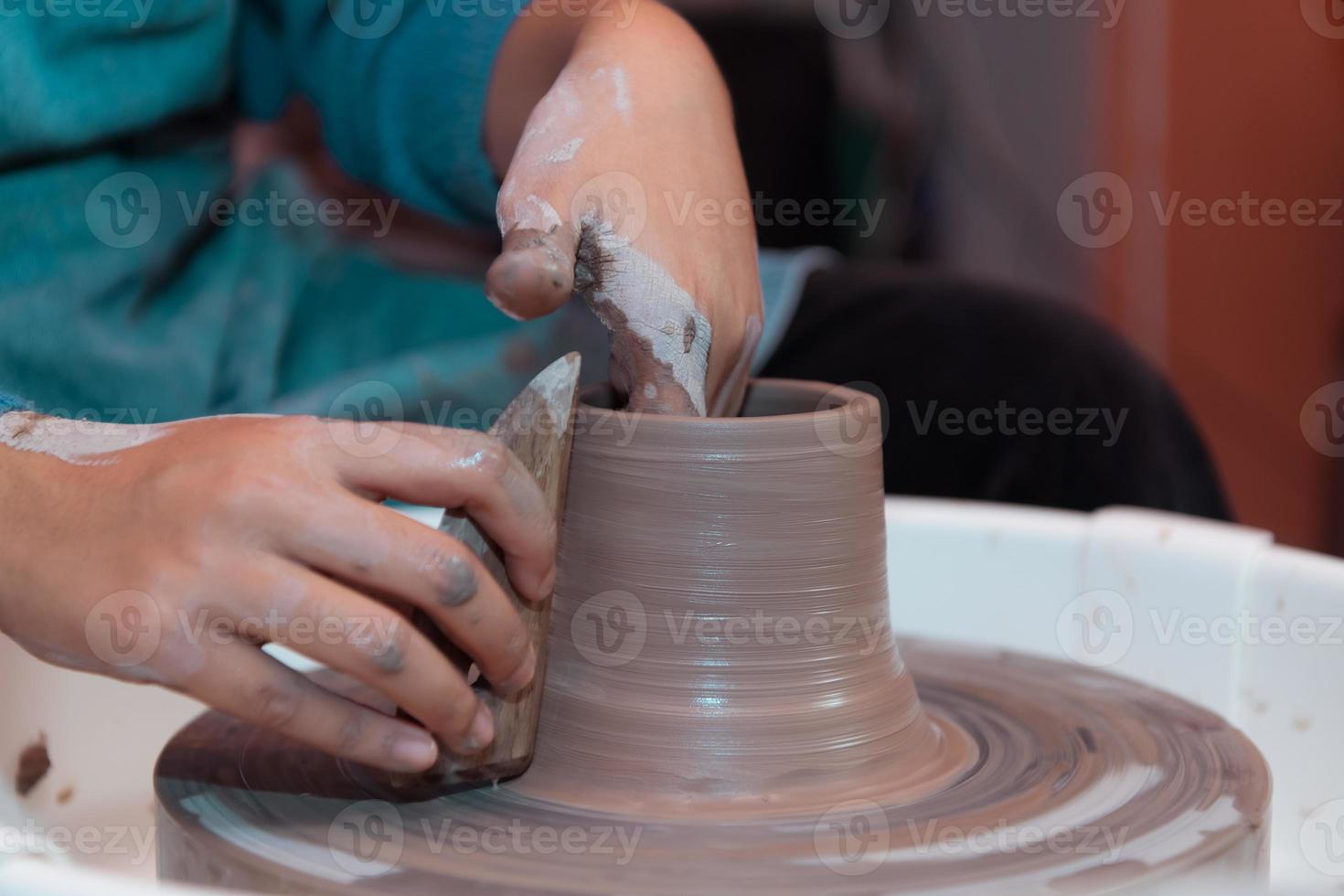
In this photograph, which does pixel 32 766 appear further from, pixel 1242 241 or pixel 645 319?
pixel 1242 241

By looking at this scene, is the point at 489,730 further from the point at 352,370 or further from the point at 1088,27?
the point at 1088,27

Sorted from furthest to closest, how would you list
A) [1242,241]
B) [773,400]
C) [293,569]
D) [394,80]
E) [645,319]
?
1. [1242,241]
2. [394,80]
3. [773,400]
4. [645,319]
5. [293,569]

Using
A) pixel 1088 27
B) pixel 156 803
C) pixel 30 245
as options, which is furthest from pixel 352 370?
pixel 1088 27

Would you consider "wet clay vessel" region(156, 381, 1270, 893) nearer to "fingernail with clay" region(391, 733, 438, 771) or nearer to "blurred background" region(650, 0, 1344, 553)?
"fingernail with clay" region(391, 733, 438, 771)

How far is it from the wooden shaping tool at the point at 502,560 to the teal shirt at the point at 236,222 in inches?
17.3

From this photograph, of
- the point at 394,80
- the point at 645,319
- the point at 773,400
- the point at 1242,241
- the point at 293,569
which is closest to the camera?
the point at 293,569

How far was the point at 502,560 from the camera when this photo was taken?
662mm

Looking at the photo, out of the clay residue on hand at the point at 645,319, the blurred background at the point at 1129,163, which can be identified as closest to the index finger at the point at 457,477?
the clay residue on hand at the point at 645,319

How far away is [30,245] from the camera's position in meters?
0.98

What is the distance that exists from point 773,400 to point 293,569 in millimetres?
339

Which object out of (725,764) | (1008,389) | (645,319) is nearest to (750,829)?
(725,764)

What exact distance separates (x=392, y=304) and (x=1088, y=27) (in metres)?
1.92

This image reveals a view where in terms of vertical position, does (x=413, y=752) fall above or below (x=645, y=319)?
below

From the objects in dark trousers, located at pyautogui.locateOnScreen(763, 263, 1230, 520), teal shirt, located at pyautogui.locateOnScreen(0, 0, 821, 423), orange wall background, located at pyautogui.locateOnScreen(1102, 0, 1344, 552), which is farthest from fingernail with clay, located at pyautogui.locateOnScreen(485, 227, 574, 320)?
orange wall background, located at pyautogui.locateOnScreen(1102, 0, 1344, 552)
